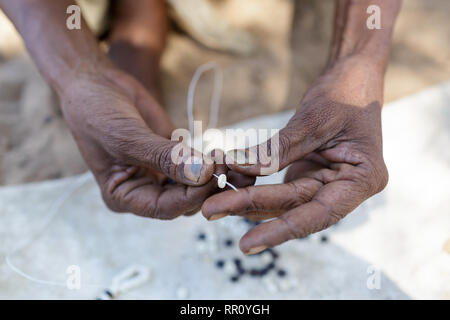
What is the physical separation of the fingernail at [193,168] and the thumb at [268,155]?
3.3 inches

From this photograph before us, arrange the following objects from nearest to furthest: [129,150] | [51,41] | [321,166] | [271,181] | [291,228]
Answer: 1. [291,228]
2. [129,150]
3. [321,166]
4. [51,41]
5. [271,181]

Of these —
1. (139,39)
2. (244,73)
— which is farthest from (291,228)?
(139,39)

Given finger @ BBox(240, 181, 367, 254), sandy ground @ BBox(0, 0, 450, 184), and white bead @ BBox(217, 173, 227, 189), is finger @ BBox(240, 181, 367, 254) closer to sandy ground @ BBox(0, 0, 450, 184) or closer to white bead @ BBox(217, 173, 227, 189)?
white bead @ BBox(217, 173, 227, 189)

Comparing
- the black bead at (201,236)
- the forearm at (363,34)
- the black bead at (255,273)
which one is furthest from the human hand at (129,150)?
the forearm at (363,34)

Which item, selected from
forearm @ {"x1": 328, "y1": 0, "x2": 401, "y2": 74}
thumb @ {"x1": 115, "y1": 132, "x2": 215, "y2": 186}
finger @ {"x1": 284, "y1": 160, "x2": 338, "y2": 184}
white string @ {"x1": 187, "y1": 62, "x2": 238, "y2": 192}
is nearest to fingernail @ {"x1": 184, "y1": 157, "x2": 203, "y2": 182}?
thumb @ {"x1": 115, "y1": 132, "x2": 215, "y2": 186}

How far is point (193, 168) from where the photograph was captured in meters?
1.11

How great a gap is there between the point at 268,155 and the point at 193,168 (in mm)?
216

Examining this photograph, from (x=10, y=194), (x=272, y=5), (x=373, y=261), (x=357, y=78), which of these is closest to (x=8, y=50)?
(x=10, y=194)

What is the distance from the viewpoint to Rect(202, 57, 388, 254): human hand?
1093 mm

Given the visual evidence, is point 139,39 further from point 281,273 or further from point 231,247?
point 281,273

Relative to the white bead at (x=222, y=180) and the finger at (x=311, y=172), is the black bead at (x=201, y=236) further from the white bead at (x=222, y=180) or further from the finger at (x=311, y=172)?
the white bead at (x=222, y=180)

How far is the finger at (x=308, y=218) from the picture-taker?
107 cm

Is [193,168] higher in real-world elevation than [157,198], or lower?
higher

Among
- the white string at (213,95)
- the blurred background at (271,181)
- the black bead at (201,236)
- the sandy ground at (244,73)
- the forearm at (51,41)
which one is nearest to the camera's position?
the forearm at (51,41)
